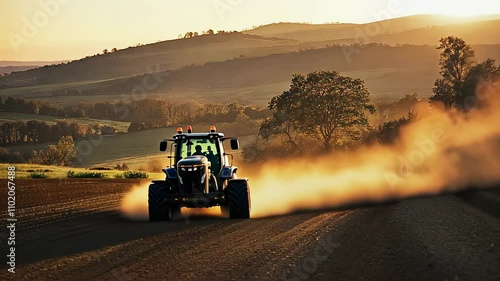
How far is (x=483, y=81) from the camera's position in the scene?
6744 cm

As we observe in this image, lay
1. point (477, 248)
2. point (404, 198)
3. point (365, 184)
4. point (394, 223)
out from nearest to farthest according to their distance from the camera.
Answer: point (477, 248)
point (394, 223)
point (404, 198)
point (365, 184)

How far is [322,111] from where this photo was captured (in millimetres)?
67438

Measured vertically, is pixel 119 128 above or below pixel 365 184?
above

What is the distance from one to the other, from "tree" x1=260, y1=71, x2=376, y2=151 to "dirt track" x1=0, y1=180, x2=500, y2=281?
45697 mm

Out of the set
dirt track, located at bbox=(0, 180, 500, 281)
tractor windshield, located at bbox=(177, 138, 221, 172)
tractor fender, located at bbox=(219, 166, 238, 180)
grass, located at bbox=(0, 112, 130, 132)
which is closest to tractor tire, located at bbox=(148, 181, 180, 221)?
dirt track, located at bbox=(0, 180, 500, 281)

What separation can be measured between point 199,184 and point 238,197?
1212 mm

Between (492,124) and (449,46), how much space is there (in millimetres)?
54380

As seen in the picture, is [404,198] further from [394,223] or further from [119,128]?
[119,128]

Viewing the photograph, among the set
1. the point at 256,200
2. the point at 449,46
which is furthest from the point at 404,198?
the point at 449,46

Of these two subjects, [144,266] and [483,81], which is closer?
[144,266]

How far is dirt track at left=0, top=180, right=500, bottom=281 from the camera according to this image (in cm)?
1090

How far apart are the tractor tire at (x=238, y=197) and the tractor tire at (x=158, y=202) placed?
1842 mm

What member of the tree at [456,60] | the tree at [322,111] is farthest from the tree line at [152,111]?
the tree at [322,111]

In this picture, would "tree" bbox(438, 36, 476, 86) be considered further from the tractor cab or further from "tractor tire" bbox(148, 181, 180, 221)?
"tractor tire" bbox(148, 181, 180, 221)
